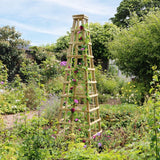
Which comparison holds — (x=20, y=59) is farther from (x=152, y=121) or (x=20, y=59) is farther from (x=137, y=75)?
(x=152, y=121)

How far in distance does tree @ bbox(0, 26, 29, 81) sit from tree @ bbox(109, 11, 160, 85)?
473cm

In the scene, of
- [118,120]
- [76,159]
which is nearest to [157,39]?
[118,120]

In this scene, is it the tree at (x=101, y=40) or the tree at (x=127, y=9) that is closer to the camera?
the tree at (x=101, y=40)

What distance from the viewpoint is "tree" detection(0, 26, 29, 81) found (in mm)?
10039

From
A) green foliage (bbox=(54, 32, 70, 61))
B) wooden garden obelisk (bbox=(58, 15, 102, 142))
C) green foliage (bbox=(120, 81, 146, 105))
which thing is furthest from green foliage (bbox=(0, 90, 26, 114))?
green foliage (bbox=(54, 32, 70, 61))

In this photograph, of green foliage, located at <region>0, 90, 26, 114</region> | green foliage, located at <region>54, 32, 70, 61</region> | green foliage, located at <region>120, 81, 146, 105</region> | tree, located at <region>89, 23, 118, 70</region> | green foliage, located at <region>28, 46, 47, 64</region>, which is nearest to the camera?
green foliage, located at <region>0, 90, 26, 114</region>

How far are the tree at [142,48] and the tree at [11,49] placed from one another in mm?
4730

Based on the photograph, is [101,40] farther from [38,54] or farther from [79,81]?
[79,81]

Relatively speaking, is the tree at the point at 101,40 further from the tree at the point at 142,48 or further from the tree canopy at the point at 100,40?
the tree at the point at 142,48

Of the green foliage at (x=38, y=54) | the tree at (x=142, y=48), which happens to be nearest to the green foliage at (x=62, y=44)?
the green foliage at (x=38, y=54)

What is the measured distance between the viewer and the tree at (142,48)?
7.04 metres

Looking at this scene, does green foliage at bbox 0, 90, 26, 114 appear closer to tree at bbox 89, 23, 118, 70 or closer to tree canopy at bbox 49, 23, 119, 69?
tree canopy at bbox 49, 23, 119, 69

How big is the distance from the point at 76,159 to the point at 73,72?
80.2 inches

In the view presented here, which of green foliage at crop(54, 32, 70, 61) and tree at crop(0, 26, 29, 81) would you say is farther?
green foliage at crop(54, 32, 70, 61)
